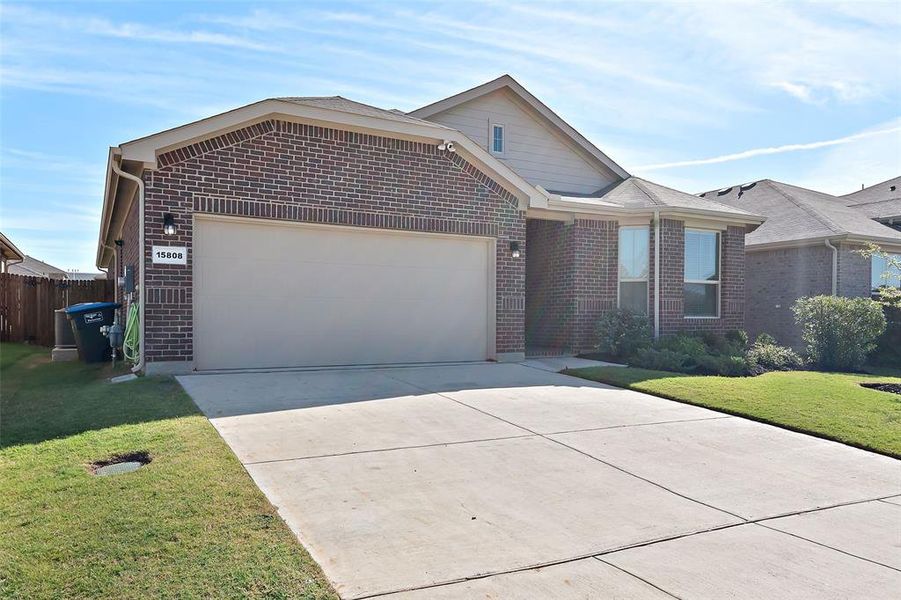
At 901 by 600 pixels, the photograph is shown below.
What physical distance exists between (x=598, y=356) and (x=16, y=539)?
1074 centimetres

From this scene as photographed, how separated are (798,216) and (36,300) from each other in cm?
2105

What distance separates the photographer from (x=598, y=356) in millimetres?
12773

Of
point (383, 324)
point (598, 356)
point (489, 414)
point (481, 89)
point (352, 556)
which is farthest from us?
point (481, 89)

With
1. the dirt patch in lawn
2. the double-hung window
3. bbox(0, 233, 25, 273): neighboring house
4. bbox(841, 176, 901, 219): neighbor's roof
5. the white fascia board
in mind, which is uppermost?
the double-hung window

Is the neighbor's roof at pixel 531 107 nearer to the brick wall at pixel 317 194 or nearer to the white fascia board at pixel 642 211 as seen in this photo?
the white fascia board at pixel 642 211

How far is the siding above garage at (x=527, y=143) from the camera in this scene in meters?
15.7

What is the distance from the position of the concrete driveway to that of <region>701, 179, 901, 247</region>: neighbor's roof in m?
11.2

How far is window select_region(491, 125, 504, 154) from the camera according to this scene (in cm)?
1596

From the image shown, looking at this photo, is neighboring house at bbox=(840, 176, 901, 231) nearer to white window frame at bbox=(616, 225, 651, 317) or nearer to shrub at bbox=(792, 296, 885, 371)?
shrub at bbox=(792, 296, 885, 371)

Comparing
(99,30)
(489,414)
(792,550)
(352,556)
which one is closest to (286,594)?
(352,556)

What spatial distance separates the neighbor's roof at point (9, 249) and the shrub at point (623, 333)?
60.0 feet

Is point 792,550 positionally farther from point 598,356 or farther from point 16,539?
point 598,356

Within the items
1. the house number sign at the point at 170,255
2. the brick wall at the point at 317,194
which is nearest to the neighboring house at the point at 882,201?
the brick wall at the point at 317,194

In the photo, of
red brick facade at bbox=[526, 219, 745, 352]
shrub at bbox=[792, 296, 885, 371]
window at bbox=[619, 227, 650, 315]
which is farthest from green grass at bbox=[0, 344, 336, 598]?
shrub at bbox=[792, 296, 885, 371]
